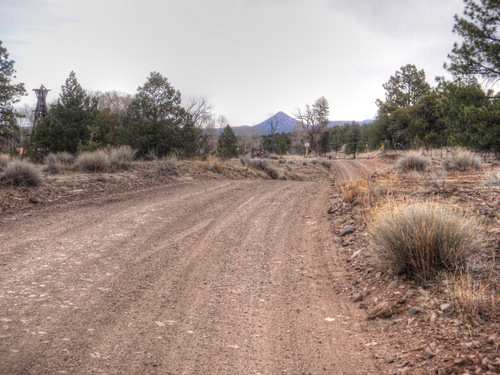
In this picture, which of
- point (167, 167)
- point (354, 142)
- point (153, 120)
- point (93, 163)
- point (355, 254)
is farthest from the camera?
point (354, 142)

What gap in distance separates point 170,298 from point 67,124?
24967mm

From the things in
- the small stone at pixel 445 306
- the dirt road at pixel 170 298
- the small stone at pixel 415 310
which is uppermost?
the small stone at pixel 445 306

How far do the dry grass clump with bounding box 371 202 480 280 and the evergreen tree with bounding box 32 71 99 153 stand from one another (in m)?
24.1

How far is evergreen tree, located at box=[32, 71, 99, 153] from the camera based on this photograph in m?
24.7

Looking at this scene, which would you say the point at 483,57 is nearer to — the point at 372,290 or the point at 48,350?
the point at 372,290

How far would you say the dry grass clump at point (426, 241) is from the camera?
3.86 metres

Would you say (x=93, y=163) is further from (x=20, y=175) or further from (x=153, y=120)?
(x=153, y=120)

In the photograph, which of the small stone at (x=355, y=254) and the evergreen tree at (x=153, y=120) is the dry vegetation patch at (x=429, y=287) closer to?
the small stone at (x=355, y=254)

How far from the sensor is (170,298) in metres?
3.94

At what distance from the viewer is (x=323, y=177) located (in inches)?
1016

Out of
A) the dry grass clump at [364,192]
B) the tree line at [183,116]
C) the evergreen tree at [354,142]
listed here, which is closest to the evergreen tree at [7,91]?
the tree line at [183,116]

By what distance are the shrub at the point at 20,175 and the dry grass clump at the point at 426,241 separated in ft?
29.2

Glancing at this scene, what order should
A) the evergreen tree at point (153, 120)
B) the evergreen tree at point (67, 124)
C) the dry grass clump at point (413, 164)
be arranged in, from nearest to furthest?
the dry grass clump at point (413, 164), the evergreen tree at point (153, 120), the evergreen tree at point (67, 124)

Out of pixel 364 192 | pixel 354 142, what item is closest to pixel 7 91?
pixel 364 192
